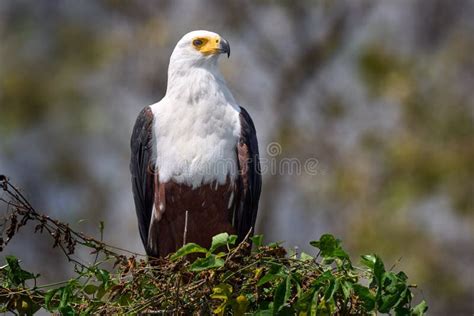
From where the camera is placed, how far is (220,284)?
15.8 ft

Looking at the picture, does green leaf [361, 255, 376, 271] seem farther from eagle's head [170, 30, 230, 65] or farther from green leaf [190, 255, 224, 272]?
eagle's head [170, 30, 230, 65]

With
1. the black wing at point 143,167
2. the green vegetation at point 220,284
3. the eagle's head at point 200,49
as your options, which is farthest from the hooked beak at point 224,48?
the green vegetation at point 220,284

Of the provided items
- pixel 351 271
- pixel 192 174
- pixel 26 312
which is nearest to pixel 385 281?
pixel 351 271

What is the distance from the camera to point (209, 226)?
7207 mm

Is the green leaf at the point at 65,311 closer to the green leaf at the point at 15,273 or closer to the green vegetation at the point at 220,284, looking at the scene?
the green vegetation at the point at 220,284

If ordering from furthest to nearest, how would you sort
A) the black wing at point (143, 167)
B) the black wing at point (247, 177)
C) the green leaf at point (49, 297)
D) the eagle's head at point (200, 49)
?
1. the eagle's head at point (200, 49)
2. the black wing at point (143, 167)
3. the black wing at point (247, 177)
4. the green leaf at point (49, 297)

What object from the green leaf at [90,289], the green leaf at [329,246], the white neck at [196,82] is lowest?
the green leaf at [90,289]

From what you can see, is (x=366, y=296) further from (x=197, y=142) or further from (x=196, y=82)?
(x=196, y=82)

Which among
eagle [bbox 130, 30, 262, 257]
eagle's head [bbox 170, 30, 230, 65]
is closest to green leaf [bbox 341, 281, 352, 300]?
eagle [bbox 130, 30, 262, 257]

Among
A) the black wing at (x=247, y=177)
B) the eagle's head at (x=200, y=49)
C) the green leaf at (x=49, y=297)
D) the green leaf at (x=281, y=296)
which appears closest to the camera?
the green leaf at (x=281, y=296)

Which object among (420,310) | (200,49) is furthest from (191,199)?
(420,310)

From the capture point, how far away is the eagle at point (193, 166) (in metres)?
7.10

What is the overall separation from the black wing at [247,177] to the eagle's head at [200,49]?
21.5 inches

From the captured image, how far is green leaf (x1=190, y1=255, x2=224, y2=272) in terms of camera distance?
4.73 m
